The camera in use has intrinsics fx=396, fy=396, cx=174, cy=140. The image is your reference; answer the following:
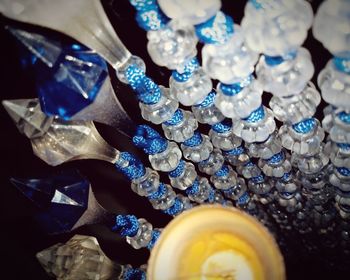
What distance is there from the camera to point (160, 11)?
42 cm

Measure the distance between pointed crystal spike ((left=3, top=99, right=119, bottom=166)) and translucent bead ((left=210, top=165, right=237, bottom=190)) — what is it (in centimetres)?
21

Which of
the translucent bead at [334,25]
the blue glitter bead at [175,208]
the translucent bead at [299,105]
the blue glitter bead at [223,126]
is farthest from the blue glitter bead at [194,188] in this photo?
the translucent bead at [334,25]

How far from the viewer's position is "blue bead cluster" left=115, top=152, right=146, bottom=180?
1.92ft

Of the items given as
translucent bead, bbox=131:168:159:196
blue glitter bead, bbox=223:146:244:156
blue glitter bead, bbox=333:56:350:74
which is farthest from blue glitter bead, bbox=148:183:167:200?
blue glitter bead, bbox=333:56:350:74

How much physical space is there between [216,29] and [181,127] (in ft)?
0.56

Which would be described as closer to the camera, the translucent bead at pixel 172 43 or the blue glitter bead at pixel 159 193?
the translucent bead at pixel 172 43

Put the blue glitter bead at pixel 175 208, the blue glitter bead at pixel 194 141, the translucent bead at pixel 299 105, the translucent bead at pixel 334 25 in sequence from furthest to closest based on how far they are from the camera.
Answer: the blue glitter bead at pixel 175 208
the blue glitter bead at pixel 194 141
the translucent bead at pixel 299 105
the translucent bead at pixel 334 25

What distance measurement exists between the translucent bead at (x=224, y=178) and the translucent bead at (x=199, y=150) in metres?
0.07

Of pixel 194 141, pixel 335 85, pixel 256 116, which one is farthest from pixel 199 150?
pixel 335 85

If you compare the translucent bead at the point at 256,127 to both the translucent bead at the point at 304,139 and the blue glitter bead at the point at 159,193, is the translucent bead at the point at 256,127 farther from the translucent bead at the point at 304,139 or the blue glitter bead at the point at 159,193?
the blue glitter bead at the point at 159,193

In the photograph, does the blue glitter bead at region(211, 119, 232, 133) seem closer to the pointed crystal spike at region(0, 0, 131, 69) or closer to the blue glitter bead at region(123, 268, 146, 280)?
the pointed crystal spike at region(0, 0, 131, 69)

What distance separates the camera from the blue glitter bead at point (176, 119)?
529 millimetres

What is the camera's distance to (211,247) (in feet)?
1.45

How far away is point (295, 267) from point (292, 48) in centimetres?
68
